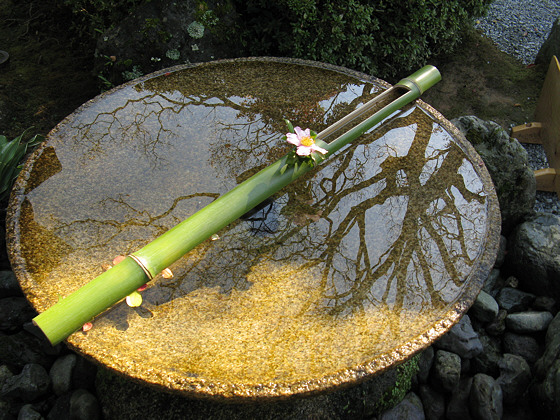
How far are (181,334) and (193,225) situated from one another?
47cm

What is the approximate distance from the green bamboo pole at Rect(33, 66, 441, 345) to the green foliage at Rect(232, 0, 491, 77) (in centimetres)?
213

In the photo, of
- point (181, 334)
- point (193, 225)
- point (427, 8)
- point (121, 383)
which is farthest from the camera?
point (427, 8)

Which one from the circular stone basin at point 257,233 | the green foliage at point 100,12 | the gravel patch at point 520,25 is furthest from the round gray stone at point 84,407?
the gravel patch at point 520,25

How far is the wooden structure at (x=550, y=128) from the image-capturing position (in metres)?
3.98

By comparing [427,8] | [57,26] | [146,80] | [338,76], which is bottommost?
[427,8]

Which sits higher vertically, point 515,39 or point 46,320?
point 46,320

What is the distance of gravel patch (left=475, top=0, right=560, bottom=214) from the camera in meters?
5.90

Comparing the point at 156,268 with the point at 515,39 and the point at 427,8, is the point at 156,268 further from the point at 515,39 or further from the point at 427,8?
the point at 515,39

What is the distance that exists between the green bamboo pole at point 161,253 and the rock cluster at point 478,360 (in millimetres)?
1059

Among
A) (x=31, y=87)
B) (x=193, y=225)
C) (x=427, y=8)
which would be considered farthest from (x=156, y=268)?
(x=427, y=8)

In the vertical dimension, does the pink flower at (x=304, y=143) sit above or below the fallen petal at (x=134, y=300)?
above

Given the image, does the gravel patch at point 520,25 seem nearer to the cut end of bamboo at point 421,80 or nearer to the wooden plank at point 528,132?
the wooden plank at point 528,132

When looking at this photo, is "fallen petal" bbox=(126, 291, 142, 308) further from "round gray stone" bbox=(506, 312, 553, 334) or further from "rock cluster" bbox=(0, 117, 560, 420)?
"round gray stone" bbox=(506, 312, 553, 334)

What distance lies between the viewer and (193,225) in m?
2.01
